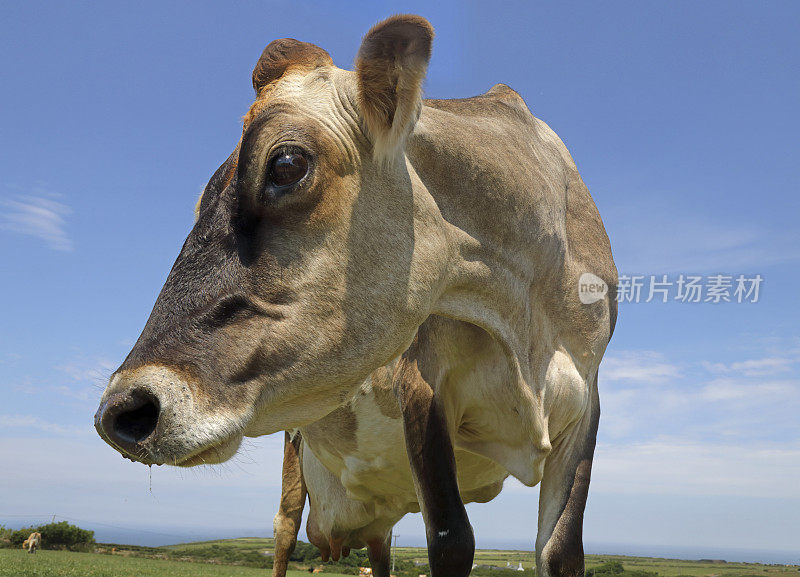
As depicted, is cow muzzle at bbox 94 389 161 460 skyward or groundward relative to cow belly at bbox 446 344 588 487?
groundward

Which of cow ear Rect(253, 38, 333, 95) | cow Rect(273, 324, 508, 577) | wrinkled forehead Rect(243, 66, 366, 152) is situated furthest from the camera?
cow Rect(273, 324, 508, 577)

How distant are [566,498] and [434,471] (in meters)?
1.15

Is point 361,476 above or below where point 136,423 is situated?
below

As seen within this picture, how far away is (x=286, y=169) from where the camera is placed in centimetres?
284

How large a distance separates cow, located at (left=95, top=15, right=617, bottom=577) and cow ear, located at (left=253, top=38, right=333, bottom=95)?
11mm

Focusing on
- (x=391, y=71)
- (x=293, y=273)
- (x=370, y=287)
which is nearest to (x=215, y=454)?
(x=293, y=273)

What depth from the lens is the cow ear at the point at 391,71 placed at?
3.02 metres

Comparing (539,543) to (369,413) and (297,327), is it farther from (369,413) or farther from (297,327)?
(297,327)

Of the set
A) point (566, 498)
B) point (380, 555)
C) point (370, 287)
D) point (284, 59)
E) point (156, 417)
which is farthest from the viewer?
point (380, 555)

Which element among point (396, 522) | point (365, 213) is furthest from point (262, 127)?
point (396, 522)

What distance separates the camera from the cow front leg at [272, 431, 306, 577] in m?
7.86

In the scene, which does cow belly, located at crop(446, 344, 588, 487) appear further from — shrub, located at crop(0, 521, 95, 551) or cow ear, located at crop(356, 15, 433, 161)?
shrub, located at crop(0, 521, 95, 551)

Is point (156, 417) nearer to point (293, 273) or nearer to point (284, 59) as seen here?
point (293, 273)

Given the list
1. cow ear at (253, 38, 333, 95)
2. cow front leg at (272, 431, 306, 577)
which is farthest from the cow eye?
cow front leg at (272, 431, 306, 577)
